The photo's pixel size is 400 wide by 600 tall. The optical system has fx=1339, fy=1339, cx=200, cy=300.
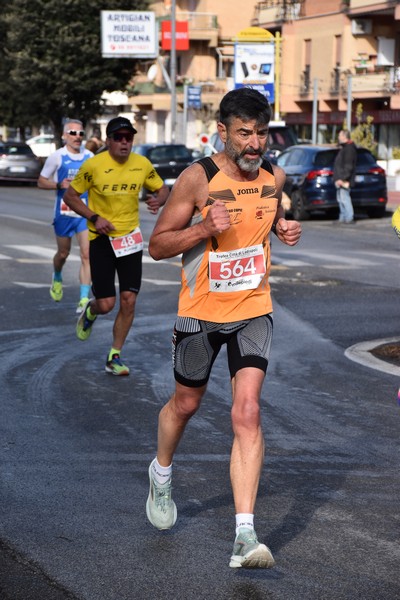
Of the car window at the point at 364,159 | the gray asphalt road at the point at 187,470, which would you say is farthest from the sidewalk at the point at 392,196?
the gray asphalt road at the point at 187,470

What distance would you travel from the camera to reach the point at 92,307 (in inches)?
413

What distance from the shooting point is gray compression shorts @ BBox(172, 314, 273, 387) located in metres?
5.50

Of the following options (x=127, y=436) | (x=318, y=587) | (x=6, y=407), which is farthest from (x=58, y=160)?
(x=318, y=587)

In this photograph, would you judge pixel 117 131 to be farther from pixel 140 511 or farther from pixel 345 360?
pixel 140 511

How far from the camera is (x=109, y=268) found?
33.0 feet

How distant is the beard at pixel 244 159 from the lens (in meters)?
5.39

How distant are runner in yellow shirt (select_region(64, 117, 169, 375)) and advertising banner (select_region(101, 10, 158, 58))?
4640 centimetres

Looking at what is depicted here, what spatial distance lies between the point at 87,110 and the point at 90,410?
51.6m

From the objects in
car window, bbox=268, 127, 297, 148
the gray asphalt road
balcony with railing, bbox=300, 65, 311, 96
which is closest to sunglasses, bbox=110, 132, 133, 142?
the gray asphalt road

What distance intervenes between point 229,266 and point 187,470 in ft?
5.51

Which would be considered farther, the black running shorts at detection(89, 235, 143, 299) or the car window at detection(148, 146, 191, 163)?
the car window at detection(148, 146, 191, 163)

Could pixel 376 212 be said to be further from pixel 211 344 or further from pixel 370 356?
pixel 211 344

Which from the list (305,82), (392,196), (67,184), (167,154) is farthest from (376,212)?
(305,82)

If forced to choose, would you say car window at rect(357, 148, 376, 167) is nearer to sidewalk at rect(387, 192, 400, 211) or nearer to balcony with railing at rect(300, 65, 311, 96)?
sidewalk at rect(387, 192, 400, 211)
